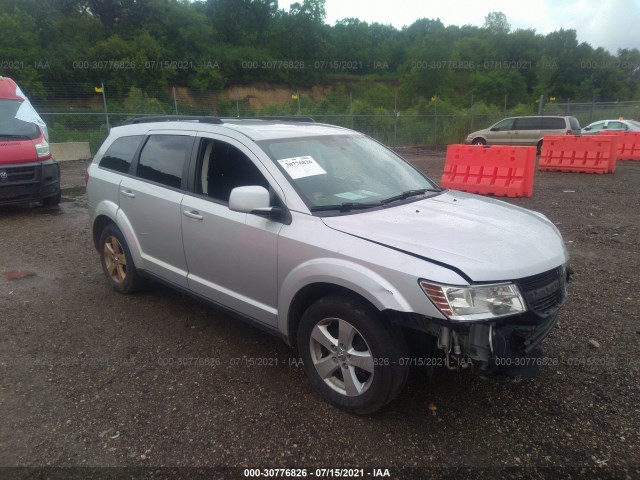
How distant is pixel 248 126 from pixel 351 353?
6.71 feet

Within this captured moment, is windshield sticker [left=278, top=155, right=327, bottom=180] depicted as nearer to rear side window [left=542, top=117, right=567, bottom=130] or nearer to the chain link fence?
the chain link fence

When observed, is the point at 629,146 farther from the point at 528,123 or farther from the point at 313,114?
the point at 313,114

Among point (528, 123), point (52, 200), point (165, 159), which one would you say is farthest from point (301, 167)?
point (528, 123)

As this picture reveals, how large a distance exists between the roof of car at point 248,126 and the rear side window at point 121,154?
0.33ft

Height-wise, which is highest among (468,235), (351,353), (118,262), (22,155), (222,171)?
(222,171)

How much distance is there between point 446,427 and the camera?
9.07ft

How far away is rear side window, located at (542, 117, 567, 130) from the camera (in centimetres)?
1956

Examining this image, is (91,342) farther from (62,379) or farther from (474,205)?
(474,205)

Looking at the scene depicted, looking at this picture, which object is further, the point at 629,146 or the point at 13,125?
the point at 629,146

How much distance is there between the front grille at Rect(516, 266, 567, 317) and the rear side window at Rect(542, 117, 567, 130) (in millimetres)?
19453

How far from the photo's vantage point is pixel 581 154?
14.0 meters

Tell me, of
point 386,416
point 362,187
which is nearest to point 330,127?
point 362,187

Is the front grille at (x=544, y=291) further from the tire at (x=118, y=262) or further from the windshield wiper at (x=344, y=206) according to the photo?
the tire at (x=118, y=262)

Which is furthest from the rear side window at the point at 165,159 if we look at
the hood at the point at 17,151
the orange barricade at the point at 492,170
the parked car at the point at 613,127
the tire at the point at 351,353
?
the parked car at the point at 613,127
